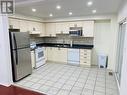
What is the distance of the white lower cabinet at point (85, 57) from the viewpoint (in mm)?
4977

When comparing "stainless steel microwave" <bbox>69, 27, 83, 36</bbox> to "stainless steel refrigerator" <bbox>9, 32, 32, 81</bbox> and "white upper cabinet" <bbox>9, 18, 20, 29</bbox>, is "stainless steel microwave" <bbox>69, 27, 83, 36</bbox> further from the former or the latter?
"white upper cabinet" <bbox>9, 18, 20, 29</bbox>

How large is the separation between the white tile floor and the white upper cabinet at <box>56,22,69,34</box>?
2265 millimetres

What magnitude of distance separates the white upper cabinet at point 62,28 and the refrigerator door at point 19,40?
2132mm

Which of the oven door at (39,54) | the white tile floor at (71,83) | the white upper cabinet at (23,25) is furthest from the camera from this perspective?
the oven door at (39,54)

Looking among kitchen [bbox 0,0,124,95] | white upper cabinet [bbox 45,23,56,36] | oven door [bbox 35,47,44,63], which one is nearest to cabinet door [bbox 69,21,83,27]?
kitchen [bbox 0,0,124,95]

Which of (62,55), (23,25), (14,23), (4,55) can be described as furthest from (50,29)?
(4,55)

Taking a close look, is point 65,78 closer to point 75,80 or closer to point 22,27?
point 75,80

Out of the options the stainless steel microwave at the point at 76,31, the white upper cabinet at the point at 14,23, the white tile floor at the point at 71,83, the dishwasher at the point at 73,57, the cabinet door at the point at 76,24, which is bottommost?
the white tile floor at the point at 71,83

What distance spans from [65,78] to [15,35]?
2.26m

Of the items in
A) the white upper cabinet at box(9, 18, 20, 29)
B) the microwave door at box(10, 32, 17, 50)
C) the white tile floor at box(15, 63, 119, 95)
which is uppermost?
the white upper cabinet at box(9, 18, 20, 29)

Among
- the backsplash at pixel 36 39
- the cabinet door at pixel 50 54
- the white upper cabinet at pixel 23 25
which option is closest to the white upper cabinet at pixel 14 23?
the white upper cabinet at pixel 23 25

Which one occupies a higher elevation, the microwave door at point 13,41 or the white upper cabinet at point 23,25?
the white upper cabinet at point 23,25

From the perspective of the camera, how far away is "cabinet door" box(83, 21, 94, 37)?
4980 mm

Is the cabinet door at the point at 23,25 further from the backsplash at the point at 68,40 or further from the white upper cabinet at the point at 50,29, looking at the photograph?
the backsplash at the point at 68,40
